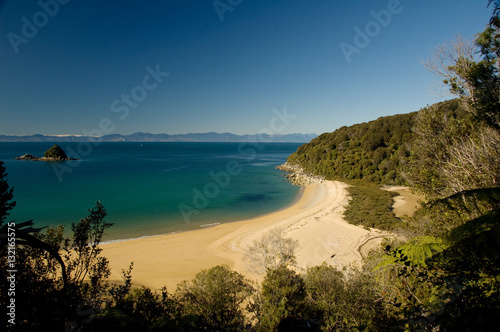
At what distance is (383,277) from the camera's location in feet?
17.5

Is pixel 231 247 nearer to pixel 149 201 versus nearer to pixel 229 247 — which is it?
pixel 229 247

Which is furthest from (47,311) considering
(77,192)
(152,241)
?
(77,192)

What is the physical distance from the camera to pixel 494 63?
6734 mm

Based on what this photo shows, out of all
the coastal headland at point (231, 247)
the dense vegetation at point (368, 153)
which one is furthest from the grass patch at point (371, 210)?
the dense vegetation at point (368, 153)

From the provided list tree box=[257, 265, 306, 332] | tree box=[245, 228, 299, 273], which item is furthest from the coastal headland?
tree box=[257, 265, 306, 332]

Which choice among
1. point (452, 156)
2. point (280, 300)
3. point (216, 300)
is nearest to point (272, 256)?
point (280, 300)

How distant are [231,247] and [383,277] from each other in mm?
15067

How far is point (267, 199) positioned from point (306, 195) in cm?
739

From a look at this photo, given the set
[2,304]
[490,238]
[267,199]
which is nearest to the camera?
[490,238]

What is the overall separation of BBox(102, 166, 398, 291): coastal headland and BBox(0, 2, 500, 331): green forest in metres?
5.21

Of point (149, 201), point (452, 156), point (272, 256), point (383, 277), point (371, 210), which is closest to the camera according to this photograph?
point (383, 277)

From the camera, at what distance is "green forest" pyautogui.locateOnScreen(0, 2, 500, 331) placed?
4.15m

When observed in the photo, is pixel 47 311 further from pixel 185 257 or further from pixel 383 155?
pixel 383 155

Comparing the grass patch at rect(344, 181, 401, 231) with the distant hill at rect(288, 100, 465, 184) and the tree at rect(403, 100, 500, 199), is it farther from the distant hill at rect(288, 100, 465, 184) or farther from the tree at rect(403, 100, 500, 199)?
the tree at rect(403, 100, 500, 199)
